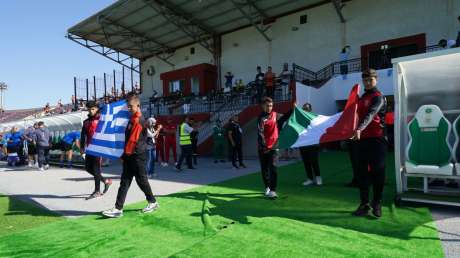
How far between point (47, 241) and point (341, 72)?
15496mm

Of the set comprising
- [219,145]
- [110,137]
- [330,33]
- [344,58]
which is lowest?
[219,145]

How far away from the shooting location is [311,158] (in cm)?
791

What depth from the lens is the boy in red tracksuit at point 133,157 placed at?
5.62 metres

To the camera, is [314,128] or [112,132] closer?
[112,132]

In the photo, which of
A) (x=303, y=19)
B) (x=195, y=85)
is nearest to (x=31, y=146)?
(x=195, y=85)

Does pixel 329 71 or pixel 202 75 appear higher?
pixel 202 75

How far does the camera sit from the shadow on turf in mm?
4566

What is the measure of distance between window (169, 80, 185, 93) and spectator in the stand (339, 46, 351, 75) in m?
13.3

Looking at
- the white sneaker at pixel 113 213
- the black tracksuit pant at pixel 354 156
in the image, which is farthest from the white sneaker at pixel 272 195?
the white sneaker at pixel 113 213

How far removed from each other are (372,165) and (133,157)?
3628 mm

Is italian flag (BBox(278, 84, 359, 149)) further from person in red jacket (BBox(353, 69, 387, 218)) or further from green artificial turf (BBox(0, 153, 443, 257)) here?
green artificial turf (BBox(0, 153, 443, 257))

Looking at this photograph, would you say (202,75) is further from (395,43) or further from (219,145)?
(395,43)

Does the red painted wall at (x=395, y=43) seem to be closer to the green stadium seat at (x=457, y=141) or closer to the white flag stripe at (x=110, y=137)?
the green stadium seat at (x=457, y=141)

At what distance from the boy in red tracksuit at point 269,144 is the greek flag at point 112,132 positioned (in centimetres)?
245
